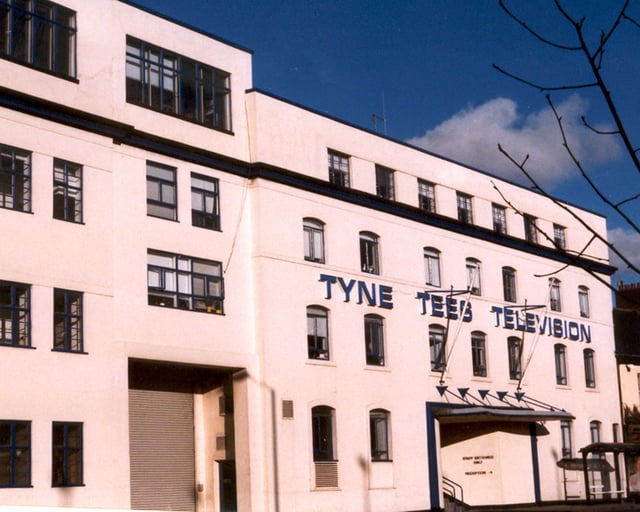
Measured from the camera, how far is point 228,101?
3753 cm

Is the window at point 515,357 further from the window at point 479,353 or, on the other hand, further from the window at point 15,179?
the window at point 15,179

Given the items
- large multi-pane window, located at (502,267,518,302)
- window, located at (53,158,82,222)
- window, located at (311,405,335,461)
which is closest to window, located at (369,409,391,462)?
window, located at (311,405,335,461)

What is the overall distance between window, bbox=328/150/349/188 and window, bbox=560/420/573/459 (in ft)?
57.5

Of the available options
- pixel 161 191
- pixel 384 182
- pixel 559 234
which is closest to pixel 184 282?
pixel 161 191

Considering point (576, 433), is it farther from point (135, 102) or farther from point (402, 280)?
point (135, 102)

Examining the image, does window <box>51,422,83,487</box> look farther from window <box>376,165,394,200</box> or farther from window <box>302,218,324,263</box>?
window <box>376,165,394,200</box>

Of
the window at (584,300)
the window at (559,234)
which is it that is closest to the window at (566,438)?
the window at (584,300)

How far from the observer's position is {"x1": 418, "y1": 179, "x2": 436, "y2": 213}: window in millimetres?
45812

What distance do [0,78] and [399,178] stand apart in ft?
61.5

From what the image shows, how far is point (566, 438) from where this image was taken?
5178 centimetres

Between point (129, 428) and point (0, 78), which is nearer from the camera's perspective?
point (0, 78)

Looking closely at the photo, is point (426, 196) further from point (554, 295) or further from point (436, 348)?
point (554, 295)

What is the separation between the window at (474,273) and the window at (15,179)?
22.8 metres

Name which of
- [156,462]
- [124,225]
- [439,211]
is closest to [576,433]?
[439,211]
